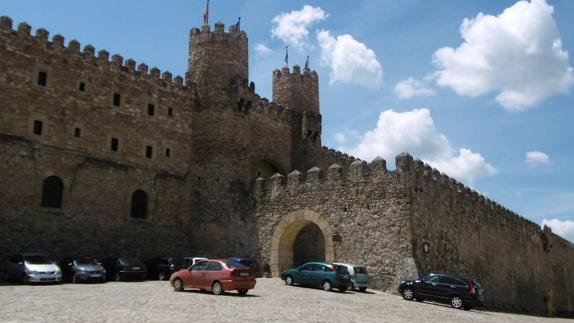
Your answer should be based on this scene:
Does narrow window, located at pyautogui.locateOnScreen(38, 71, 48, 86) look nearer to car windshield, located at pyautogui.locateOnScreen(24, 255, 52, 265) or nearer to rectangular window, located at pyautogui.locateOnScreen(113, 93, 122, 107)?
rectangular window, located at pyautogui.locateOnScreen(113, 93, 122, 107)

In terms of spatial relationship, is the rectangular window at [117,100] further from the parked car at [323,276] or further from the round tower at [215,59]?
the parked car at [323,276]

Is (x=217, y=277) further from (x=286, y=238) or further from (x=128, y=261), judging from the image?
(x=286, y=238)

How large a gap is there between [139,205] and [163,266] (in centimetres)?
419

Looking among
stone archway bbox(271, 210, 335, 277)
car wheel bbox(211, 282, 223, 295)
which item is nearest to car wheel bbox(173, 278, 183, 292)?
car wheel bbox(211, 282, 223, 295)

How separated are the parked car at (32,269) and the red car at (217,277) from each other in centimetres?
473

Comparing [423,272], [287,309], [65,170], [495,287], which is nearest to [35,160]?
[65,170]

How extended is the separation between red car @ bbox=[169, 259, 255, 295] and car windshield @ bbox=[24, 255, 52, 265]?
17.5 feet

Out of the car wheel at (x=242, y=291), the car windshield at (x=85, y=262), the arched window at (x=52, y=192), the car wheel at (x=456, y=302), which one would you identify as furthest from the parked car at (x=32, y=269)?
the car wheel at (x=456, y=302)

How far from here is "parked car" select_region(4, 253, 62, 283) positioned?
18672mm

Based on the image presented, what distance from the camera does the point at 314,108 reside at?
33.3m

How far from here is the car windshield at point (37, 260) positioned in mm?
19219

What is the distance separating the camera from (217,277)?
55.4 ft

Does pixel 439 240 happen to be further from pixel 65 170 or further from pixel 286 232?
pixel 65 170

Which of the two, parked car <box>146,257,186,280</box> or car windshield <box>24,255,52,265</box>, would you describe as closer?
car windshield <box>24,255,52,265</box>
